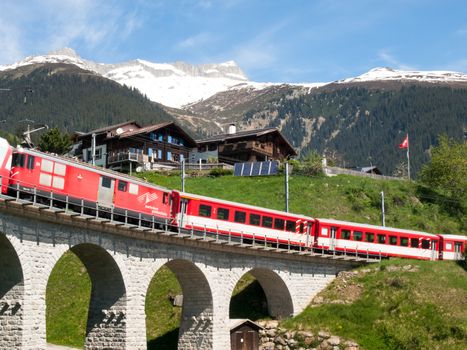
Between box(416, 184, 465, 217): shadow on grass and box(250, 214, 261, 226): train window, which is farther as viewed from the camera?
box(416, 184, 465, 217): shadow on grass

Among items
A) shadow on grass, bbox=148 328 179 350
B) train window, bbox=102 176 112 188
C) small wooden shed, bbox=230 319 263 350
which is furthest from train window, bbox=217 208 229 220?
shadow on grass, bbox=148 328 179 350

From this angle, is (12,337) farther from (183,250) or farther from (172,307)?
(172,307)

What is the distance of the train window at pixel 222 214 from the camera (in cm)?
4553

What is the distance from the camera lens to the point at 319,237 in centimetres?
5372

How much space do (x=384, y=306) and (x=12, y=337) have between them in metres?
27.9

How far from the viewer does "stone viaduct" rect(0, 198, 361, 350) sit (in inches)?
1183

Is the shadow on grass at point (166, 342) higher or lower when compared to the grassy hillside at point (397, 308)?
lower

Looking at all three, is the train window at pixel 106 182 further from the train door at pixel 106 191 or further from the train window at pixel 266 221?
the train window at pixel 266 221

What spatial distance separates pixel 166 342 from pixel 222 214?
1109 centimetres

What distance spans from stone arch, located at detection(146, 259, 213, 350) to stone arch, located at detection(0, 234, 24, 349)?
13241 mm

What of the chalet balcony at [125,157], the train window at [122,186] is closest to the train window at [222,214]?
the train window at [122,186]

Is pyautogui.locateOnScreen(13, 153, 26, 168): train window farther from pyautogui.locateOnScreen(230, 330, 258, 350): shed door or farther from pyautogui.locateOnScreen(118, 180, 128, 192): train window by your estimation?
pyautogui.locateOnScreen(230, 330, 258, 350): shed door

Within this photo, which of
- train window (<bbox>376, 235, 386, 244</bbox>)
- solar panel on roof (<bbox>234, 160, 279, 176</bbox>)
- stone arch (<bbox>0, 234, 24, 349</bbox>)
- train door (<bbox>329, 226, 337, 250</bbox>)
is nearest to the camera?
stone arch (<bbox>0, 234, 24, 349</bbox>)

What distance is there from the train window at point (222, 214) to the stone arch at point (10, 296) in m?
18.2
